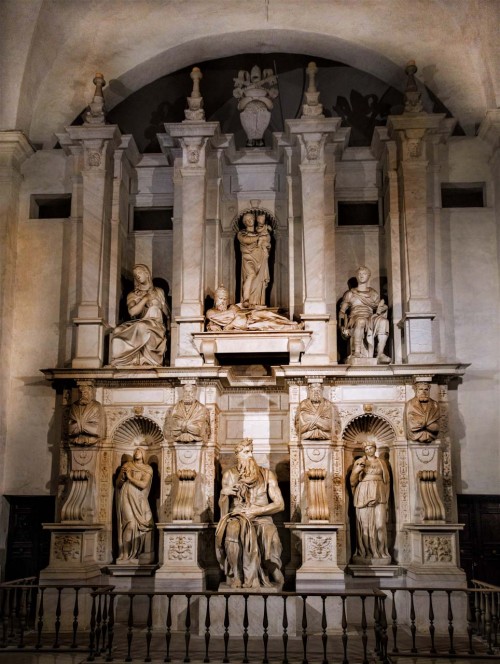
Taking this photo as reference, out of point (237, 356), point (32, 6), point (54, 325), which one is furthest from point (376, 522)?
point (32, 6)

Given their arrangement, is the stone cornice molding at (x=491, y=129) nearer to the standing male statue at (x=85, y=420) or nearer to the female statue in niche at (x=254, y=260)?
the female statue in niche at (x=254, y=260)

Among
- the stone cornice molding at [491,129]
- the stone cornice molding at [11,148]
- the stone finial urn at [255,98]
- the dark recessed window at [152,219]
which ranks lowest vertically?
the dark recessed window at [152,219]

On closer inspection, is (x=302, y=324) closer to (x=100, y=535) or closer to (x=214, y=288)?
(x=214, y=288)

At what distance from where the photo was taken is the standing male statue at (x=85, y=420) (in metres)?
13.5

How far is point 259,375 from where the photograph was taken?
1453cm

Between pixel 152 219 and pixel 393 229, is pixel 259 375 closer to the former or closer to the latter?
pixel 393 229

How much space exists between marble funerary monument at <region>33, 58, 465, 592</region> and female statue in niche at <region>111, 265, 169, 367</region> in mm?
33

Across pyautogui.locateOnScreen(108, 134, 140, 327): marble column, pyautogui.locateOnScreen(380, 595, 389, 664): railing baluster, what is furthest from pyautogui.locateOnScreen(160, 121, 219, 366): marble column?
pyautogui.locateOnScreen(380, 595, 389, 664): railing baluster

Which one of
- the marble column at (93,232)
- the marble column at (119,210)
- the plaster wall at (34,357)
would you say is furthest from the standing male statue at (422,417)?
the plaster wall at (34,357)

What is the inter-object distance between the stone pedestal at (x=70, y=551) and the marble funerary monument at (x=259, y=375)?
3cm

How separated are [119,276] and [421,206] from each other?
17.0 ft

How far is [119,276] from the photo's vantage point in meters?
14.9

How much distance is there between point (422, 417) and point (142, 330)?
4.64m

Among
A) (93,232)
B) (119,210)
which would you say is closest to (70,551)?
(93,232)
